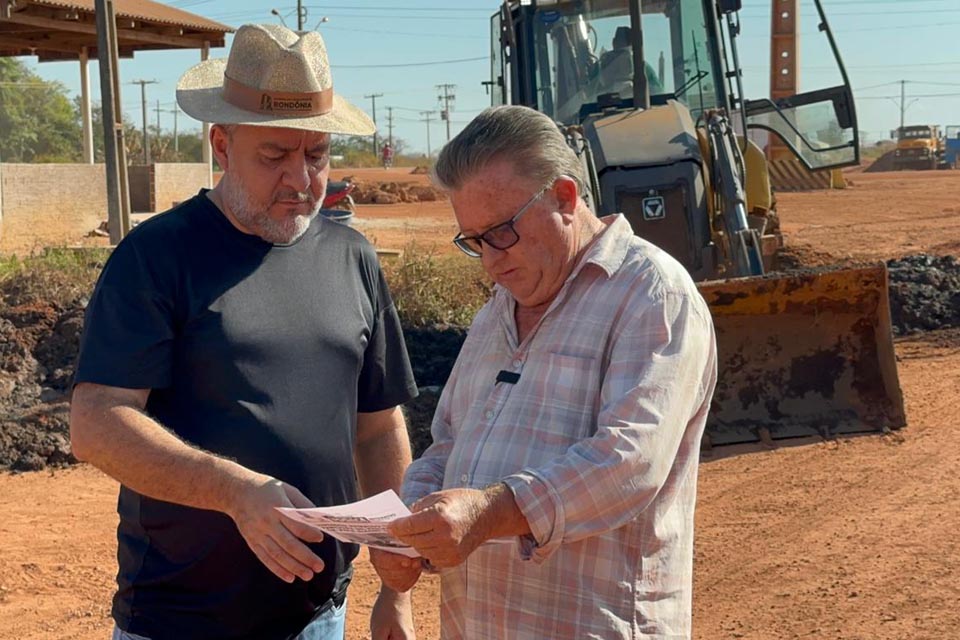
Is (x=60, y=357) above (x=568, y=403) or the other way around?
the other way around

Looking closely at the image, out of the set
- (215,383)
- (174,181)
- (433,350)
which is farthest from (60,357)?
(174,181)

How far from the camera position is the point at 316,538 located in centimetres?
245

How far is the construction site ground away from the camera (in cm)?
540

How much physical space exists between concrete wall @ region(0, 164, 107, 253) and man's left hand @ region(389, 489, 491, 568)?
1654cm

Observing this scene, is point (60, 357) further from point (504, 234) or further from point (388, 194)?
point (388, 194)

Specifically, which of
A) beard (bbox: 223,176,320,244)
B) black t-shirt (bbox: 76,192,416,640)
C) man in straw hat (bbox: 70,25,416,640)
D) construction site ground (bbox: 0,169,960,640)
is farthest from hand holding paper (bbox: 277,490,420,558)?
construction site ground (bbox: 0,169,960,640)

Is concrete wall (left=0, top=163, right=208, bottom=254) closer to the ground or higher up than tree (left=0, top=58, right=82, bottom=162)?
closer to the ground

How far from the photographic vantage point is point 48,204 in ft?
62.4

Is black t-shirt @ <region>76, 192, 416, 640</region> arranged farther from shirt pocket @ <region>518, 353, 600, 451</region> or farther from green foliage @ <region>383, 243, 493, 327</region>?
green foliage @ <region>383, 243, 493, 327</region>

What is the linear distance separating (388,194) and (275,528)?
1340 inches

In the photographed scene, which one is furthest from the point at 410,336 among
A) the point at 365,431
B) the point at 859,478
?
the point at 365,431

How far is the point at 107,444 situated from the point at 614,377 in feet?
3.66

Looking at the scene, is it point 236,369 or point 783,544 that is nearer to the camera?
point 236,369

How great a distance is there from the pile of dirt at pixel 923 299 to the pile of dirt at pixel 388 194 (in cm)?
2219
